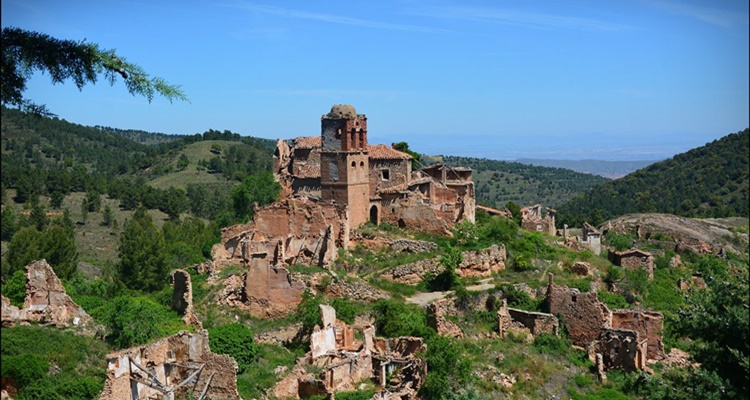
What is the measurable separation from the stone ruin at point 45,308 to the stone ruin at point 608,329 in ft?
50.0

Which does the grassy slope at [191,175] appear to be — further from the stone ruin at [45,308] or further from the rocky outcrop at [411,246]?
the stone ruin at [45,308]

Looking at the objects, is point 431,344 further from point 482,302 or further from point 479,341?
point 482,302

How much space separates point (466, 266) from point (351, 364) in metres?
9.16

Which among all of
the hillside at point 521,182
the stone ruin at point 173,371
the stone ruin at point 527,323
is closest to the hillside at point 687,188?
the hillside at point 521,182

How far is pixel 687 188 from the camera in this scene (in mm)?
89500

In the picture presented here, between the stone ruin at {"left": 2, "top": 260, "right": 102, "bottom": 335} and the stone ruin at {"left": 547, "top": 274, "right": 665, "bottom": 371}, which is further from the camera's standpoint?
Result: the stone ruin at {"left": 547, "top": 274, "right": 665, "bottom": 371}

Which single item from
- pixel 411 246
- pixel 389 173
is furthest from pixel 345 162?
pixel 411 246

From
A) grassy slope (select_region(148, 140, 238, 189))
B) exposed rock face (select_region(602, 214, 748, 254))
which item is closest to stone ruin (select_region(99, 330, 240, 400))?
exposed rock face (select_region(602, 214, 748, 254))

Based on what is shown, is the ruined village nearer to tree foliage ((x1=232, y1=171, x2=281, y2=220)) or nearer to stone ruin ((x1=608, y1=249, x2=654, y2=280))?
stone ruin ((x1=608, y1=249, x2=654, y2=280))

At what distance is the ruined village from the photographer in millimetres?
22266

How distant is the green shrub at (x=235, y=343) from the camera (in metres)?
22.8

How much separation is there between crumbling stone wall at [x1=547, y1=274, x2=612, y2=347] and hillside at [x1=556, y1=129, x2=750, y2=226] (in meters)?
48.5

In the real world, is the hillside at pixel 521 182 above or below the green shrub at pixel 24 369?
above

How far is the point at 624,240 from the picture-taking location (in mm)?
45250
